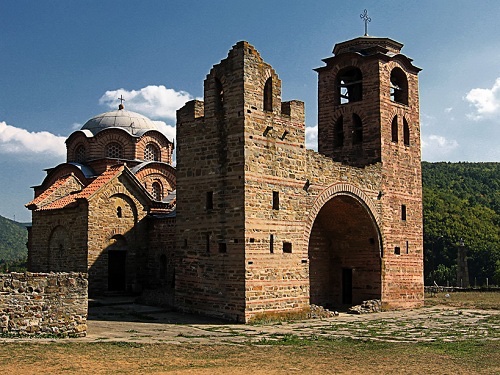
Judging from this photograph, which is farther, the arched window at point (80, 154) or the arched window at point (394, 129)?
the arched window at point (80, 154)

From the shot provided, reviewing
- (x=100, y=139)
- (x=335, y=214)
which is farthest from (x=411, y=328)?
(x=100, y=139)

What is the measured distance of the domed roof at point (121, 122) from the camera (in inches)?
1185

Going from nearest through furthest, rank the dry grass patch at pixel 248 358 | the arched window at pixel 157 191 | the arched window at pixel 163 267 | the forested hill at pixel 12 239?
the dry grass patch at pixel 248 358
the arched window at pixel 163 267
the arched window at pixel 157 191
the forested hill at pixel 12 239

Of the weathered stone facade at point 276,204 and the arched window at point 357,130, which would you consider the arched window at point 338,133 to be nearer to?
the arched window at point 357,130

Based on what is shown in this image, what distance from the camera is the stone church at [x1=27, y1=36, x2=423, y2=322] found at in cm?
1619

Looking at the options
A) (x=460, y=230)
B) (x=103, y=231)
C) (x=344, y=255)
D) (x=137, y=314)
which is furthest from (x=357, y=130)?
(x=460, y=230)

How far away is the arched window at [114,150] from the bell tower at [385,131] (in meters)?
11.0

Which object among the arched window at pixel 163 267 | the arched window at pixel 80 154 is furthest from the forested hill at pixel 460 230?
the arched window at pixel 80 154

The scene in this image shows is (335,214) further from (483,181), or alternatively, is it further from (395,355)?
(483,181)

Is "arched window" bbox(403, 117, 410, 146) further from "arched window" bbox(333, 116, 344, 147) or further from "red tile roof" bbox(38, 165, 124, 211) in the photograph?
"red tile roof" bbox(38, 165, 124, 211)

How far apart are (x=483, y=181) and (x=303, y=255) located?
52.4 metres

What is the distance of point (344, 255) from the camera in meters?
21.6

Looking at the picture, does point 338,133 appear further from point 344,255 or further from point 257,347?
point 257,347

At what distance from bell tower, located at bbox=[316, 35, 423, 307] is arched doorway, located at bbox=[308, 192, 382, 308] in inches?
18.9
